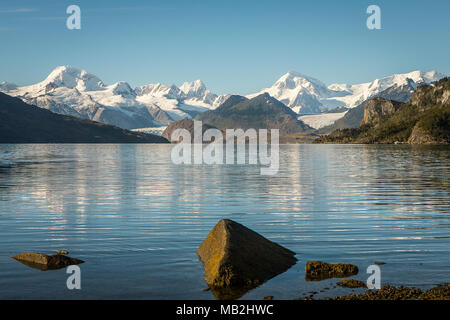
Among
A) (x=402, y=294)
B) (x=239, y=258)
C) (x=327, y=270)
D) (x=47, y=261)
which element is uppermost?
(x=239, y=258)

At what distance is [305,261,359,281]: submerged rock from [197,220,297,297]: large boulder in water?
149cm

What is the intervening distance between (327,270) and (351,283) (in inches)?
79.3

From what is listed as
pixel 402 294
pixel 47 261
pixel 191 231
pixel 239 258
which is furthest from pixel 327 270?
pixel 47 261

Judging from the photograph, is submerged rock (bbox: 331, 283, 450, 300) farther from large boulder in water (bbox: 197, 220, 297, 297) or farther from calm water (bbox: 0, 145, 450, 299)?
large boulder in water (bbox: 197, 220, 297, 297)

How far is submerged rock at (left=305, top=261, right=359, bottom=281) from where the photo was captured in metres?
22.7

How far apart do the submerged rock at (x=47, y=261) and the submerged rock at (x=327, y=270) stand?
12.5 metres

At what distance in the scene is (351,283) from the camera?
70.1ft

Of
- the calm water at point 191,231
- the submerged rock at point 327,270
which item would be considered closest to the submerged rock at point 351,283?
the calm water at point 191,231

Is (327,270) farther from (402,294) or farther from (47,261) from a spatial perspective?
(47,261)

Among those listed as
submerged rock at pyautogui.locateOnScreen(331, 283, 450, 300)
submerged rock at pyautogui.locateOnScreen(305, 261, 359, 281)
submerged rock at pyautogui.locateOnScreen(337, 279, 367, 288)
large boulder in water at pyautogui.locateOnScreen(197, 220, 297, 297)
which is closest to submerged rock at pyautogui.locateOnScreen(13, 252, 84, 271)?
large boulder in water at pyautogui.locateOnScreen(197, 220, 297, 297)

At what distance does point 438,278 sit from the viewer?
2225 centimetres

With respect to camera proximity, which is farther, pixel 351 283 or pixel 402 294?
pixel 351 283

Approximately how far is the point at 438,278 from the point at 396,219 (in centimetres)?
1852
